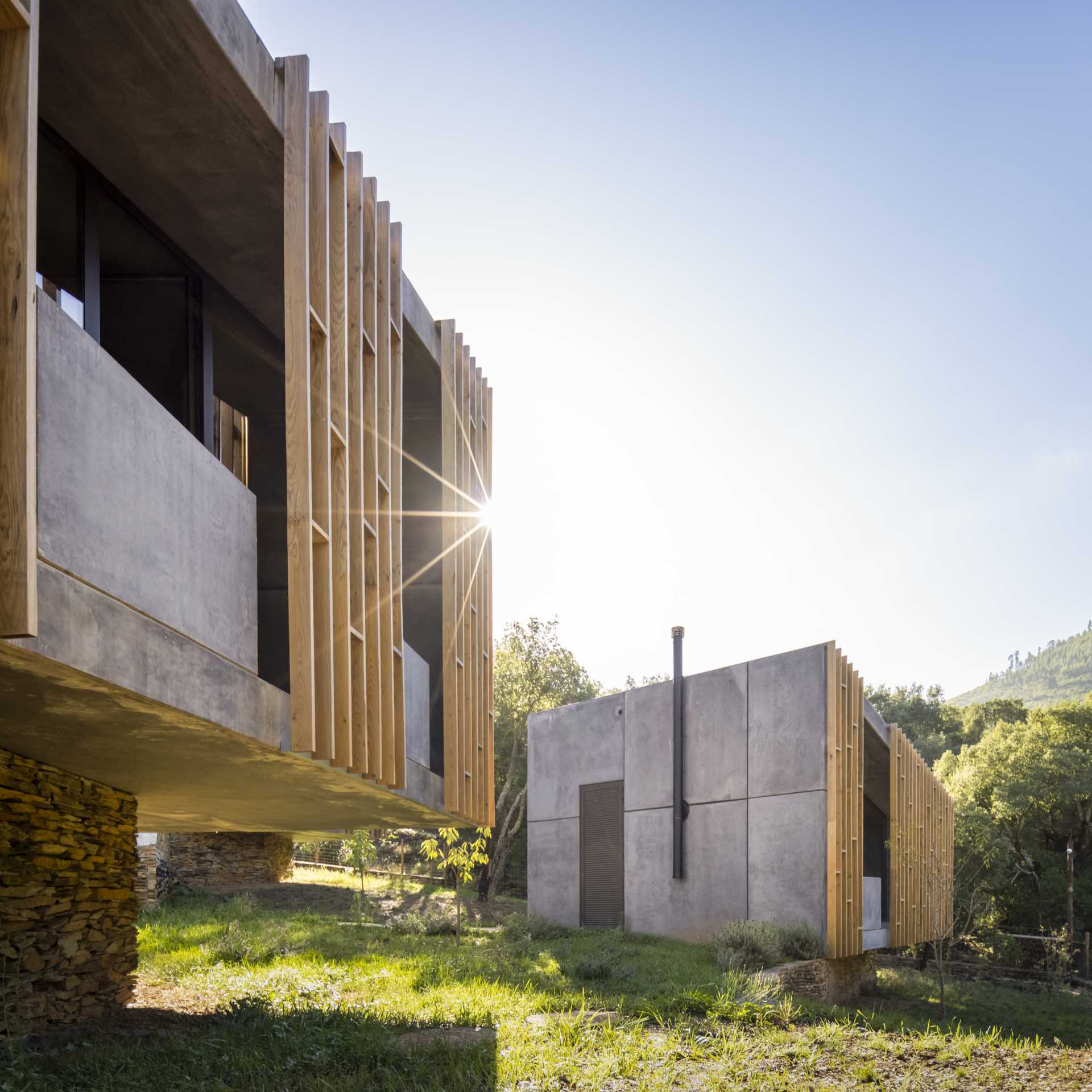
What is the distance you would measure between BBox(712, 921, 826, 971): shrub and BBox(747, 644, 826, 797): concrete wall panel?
7.06ft

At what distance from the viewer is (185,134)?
593 centimetres

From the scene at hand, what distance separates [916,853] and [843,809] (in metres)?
5.35

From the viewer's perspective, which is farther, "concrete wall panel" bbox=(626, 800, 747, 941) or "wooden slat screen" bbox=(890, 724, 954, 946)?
"wooden slat screen" bbox=(890, 724, 954, 946)

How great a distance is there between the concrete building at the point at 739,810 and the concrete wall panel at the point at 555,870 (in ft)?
0.11

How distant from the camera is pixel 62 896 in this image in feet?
24.3

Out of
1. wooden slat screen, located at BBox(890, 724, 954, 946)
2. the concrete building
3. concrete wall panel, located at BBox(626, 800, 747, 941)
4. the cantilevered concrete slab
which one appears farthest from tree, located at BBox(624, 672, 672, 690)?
the cantilevered concrete slab

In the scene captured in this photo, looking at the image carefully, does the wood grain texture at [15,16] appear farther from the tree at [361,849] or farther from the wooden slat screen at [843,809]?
the tree at [361,849]

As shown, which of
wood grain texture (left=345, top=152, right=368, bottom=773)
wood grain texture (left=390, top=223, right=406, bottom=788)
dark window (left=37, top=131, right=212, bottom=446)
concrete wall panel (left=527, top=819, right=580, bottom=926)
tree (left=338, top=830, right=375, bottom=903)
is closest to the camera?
dark window (left=37, top=131, right=212, bottom=446)

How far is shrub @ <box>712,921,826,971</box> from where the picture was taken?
14.2 meters

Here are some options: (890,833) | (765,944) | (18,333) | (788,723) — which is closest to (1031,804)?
(890,833)

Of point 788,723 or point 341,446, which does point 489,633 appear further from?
point 788,723

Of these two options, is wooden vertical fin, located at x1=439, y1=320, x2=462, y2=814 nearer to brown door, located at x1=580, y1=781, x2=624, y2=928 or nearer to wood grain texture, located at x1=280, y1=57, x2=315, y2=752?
wood grain texture, located at x1=280, y1=57, x2=315, y2=752

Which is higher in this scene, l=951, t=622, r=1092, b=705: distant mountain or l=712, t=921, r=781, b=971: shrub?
l=712, t=921, r=781, b=971: shrub

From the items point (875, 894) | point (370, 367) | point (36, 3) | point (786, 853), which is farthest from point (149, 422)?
point (875, 894)
